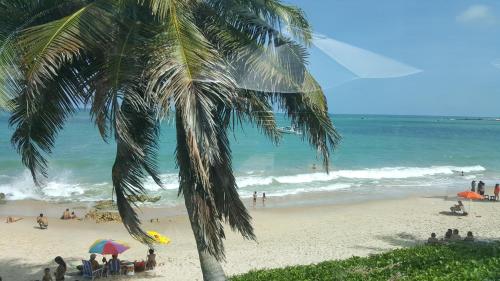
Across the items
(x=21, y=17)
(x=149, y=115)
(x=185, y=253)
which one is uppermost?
(x=21, y=17)

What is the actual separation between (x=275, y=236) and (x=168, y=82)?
491 inches

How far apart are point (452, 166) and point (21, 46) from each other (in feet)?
129

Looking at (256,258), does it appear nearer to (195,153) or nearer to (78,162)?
(195,153)

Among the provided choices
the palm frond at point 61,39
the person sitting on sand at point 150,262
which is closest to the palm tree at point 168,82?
the palm frond at point 61,39

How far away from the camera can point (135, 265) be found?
39.2 ft

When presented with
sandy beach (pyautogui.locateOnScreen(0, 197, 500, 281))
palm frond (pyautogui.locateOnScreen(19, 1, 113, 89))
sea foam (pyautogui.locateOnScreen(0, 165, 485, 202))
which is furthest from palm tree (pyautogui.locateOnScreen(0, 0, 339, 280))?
sea foam (pyautogui.locateOnScreen(0, 165, 485, 202))

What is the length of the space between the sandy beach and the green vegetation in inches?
177

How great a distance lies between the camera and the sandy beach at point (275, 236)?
1276 centimetres

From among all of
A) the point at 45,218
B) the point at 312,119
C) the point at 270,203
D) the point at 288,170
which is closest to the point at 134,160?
the point at 312,119

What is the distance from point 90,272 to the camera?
37.7 ft

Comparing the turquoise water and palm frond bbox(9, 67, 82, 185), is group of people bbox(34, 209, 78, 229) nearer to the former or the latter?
the turquoise water

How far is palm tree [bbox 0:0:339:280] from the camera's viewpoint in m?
4.60

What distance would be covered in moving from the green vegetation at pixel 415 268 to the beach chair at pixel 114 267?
15.8 ft

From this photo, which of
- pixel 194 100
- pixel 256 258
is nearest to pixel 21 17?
pixel 194 100
